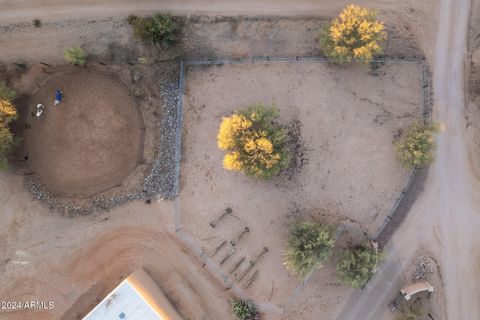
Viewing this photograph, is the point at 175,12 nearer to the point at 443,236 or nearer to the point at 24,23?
the point at 24,23

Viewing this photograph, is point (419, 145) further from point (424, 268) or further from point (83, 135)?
point (83, 135)

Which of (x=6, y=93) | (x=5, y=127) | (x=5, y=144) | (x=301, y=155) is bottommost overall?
(x=301, y=155)

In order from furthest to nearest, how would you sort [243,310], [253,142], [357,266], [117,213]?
1. [117,213]
2. [243,310]
3. [357,266]
4. [253,142]

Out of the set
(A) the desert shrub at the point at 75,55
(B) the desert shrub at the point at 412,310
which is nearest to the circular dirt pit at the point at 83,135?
(A) the desert shrub at the point at 75,55

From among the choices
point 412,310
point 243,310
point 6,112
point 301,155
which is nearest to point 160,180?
point 301,155

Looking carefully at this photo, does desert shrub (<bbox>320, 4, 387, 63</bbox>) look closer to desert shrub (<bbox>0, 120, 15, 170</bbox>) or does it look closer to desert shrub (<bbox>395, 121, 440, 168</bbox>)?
desert shrub (<bbox>395, 121, 440, 168</bbox>)

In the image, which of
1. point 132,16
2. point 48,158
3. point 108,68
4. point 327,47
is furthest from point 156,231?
point 327,47

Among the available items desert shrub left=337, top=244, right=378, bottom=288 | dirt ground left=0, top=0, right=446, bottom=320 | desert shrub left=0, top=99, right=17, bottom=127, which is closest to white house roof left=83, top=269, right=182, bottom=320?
dirt ground left=0, top=0, right=446, bottom=320

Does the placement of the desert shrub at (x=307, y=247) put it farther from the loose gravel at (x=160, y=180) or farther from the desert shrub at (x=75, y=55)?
the desert shrub at (x=75, y=55)
